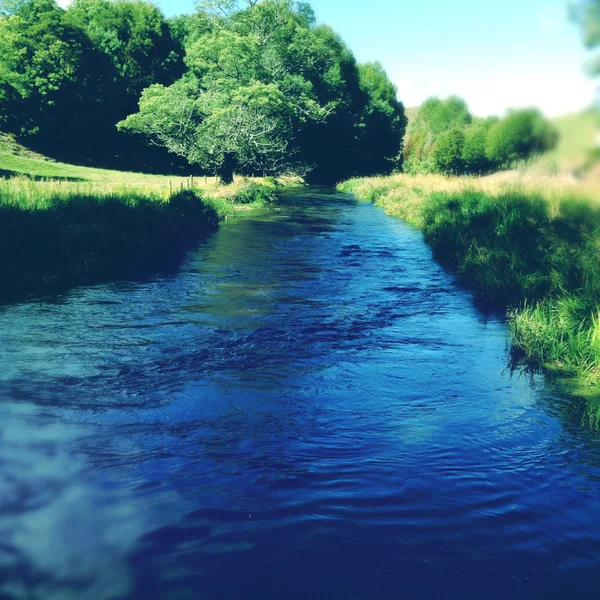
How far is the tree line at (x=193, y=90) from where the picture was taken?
32406 mm

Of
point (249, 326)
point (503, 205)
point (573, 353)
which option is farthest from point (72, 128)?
point (573, 353)

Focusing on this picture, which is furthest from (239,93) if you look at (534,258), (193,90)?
(534,258)

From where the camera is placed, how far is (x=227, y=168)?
34.7 meters

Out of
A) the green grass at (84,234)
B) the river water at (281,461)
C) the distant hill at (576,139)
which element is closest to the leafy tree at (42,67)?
the green grass at (84,234)

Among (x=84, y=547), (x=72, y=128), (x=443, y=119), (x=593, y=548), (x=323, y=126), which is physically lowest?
(x=84, y=547)

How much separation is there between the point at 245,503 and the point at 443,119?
81.7 metres

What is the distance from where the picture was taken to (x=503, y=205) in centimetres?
1642

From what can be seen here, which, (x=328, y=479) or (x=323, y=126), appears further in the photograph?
(x=323, y=126)

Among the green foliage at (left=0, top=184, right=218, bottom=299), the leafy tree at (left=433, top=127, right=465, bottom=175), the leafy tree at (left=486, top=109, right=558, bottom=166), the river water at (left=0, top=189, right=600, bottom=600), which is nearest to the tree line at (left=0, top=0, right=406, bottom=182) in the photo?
the leafy tree at (left=433, top=127, right=465, bottom=175)

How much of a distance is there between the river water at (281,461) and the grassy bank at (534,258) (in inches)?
28.4

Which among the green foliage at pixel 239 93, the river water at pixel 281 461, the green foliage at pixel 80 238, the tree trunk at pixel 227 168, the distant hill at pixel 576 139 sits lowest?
the river water at pixel 281 461

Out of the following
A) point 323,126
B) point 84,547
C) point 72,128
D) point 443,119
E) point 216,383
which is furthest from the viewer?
point 443,119

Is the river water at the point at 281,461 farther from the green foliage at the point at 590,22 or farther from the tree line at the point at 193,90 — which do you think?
the tree line at the point at 193,90

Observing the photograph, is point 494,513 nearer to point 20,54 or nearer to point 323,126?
point 20,54
